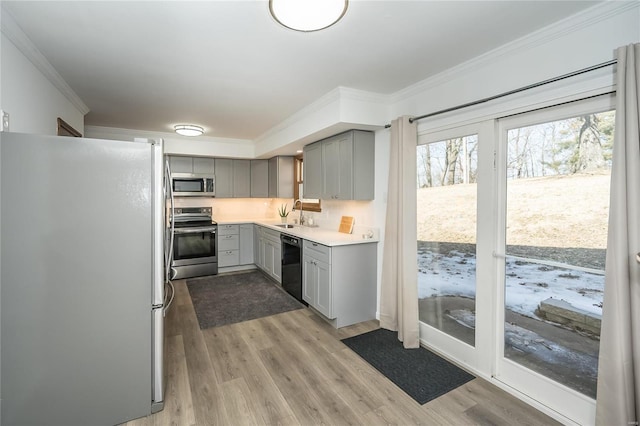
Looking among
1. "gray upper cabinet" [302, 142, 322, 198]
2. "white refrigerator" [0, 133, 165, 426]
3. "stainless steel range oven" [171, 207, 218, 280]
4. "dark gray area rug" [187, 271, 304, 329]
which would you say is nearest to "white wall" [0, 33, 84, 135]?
"white refrigerator" [0, 133, 165, 426]

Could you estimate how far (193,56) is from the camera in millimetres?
2404

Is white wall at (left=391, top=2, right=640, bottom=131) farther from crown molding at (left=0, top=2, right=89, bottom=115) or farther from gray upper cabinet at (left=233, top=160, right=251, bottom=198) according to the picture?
gray upper cabinet at (left=233, top=160, right=251, bottom=198)

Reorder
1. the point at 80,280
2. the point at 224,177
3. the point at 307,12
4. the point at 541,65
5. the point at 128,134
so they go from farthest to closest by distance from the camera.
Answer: the point at 224,177 < the point at 128,134 < the point at 541,65 < the point at 80,280 < the point at 307,12

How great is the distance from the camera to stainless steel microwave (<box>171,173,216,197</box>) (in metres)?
5.63

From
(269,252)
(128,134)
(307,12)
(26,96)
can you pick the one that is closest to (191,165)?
(128,134)

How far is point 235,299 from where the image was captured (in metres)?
4.30

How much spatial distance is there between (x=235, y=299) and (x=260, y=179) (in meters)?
2.75

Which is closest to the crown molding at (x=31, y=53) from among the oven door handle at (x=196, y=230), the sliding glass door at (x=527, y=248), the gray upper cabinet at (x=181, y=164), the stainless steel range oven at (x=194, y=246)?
the gray upper cabinet at (x=181, y=164)

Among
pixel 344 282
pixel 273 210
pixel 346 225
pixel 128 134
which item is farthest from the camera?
pixel 273 210

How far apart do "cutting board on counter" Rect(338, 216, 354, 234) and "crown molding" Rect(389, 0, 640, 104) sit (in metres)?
1.81

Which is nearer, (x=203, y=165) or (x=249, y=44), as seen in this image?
(x=249, y=44)

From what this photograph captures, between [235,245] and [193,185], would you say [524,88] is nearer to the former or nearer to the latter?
[235,245]

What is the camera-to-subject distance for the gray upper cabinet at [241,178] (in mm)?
6148

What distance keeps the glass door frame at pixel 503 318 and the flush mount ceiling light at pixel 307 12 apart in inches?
61.6
